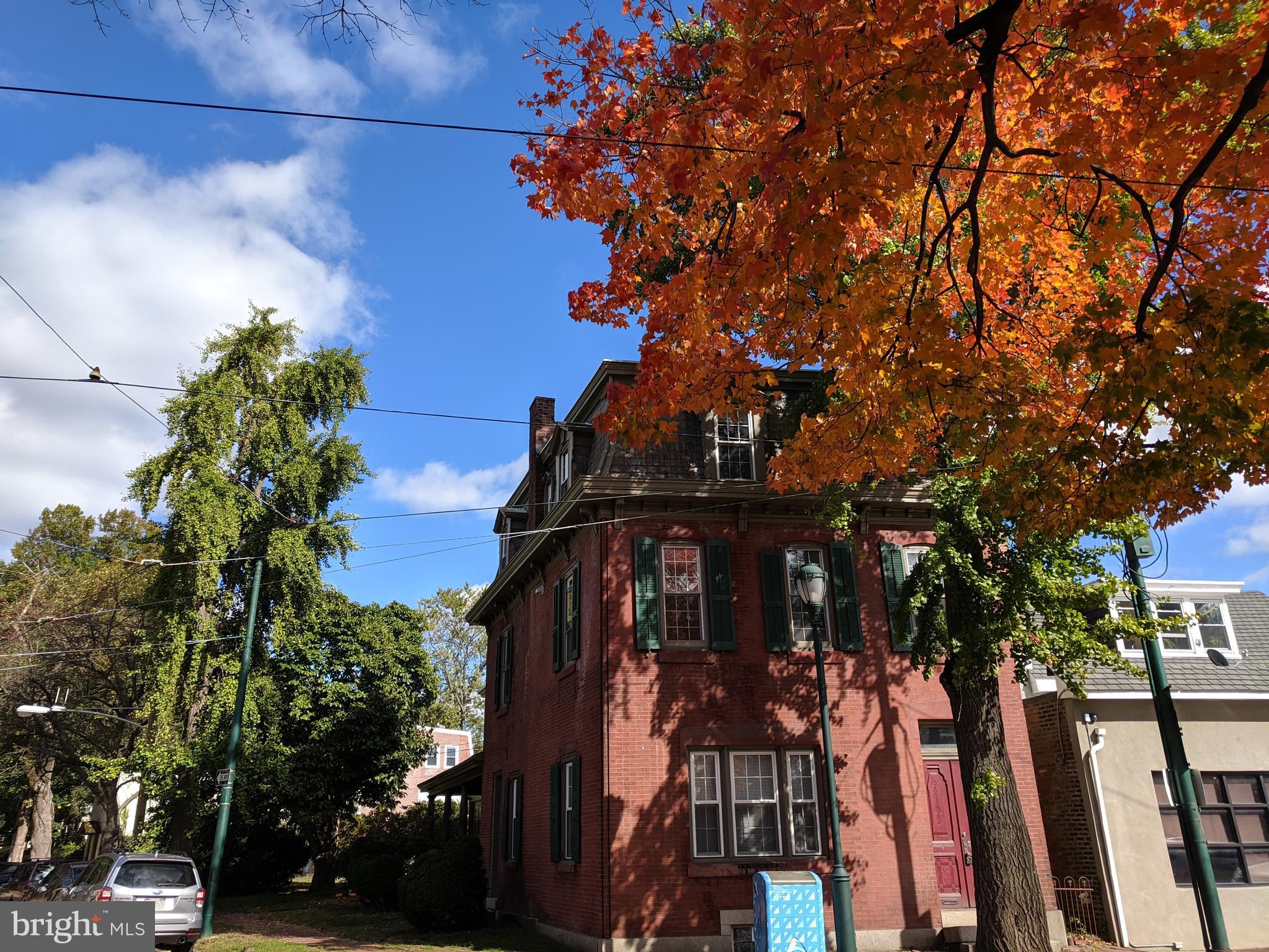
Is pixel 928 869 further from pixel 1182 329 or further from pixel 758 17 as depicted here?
pixel 758 17

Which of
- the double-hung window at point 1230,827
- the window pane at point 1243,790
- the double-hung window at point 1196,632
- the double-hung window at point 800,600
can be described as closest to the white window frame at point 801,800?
the double-hung window at point 800,600

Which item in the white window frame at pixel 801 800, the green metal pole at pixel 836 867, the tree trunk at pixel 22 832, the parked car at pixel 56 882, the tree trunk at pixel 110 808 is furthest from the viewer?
the tree trunk at pixel 22 832

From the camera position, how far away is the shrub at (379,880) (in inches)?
917

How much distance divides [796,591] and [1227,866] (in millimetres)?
8956

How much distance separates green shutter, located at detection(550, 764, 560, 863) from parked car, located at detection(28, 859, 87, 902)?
9598mm

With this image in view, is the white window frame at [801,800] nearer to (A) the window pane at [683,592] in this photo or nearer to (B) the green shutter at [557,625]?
(A) the window pane at [683,592]

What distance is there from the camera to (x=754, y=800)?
15.4 meters

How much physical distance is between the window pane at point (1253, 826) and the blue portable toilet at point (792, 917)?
914cm

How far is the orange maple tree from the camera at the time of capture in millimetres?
5969

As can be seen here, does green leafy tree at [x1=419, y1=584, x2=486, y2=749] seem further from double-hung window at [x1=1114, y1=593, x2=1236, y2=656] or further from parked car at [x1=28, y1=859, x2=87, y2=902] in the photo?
double-hung window at [x1=1114, y1=593, x2=1236, y2=656]

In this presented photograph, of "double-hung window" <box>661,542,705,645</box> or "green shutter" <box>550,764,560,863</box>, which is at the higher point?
"double-hung window" <box>661,542,705,645</box>

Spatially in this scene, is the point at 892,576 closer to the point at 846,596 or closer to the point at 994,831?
the point at 846,596


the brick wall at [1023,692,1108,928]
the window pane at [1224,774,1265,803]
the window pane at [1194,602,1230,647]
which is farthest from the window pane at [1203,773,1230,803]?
the window pane at [1194,602,1230,647]

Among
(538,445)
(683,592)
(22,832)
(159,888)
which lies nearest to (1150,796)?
(683,592)
